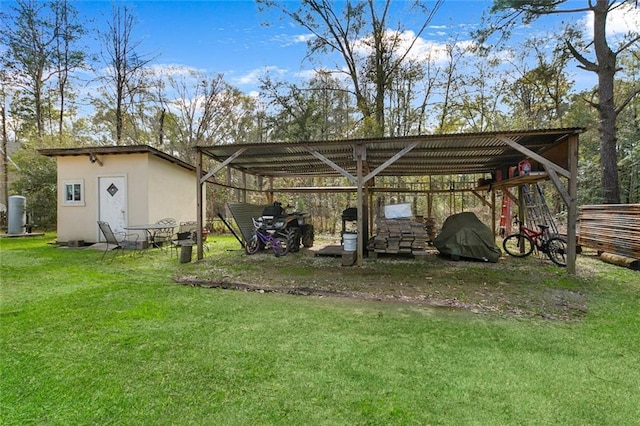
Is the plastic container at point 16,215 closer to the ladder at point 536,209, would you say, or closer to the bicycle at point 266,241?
the bicycle at point 266,241

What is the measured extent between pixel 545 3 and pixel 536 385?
1033cm

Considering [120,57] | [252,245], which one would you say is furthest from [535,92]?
[120,57]

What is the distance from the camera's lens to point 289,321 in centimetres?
341

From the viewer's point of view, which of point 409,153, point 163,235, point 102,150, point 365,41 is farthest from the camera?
point 365,41

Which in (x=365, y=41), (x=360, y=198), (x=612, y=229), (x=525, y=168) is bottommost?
(x=612, y=229)

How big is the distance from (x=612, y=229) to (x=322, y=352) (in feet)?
25.2

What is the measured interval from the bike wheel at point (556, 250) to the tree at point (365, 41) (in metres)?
8.18

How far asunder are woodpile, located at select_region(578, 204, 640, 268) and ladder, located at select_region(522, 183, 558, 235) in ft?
3.27

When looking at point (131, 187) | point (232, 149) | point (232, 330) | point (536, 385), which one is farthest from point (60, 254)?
point (536, 385)

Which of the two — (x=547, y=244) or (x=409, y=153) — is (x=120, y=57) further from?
(x=547, y=244)

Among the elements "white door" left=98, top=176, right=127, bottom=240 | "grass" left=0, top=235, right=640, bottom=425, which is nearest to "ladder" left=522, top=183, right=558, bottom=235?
"grass" left=0, top=235, right=640, bottom=425

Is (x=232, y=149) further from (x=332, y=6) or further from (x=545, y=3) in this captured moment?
(x=332, y=6)

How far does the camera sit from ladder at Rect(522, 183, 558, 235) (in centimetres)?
756

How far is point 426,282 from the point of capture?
5.15m
